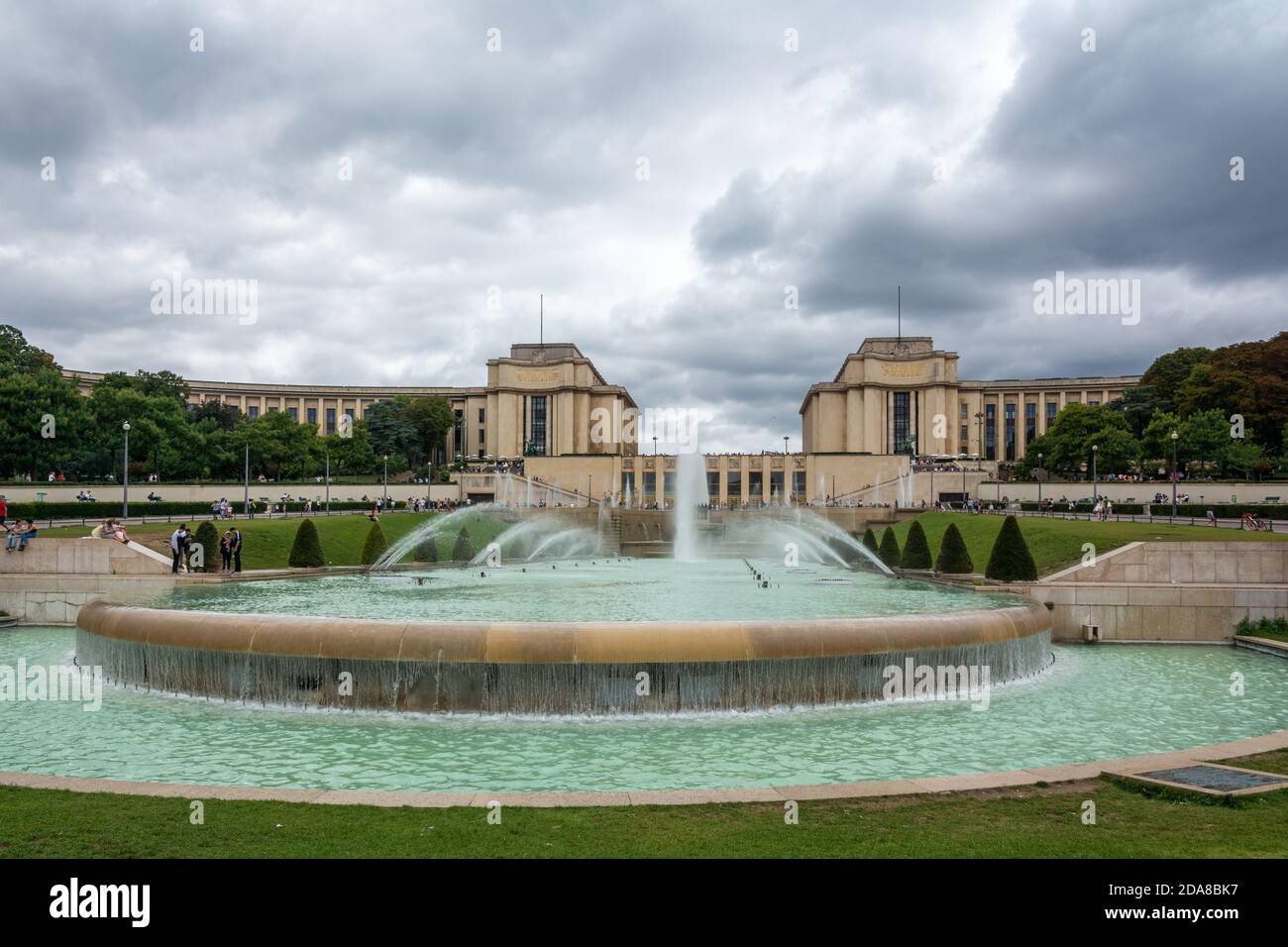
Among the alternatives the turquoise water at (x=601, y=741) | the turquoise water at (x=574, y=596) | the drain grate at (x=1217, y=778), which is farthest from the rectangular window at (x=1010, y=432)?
the drain grate at (x=1217, y=778)

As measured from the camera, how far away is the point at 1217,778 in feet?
27.6

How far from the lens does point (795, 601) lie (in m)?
21.8

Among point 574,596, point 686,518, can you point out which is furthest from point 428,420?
point 574,596

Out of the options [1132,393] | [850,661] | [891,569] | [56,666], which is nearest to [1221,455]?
[1132,393]

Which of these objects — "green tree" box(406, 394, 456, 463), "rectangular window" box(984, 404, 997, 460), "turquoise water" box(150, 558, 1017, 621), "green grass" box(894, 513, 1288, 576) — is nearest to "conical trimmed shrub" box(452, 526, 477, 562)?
"turquoise water" box(150, 558, 1017, 621)

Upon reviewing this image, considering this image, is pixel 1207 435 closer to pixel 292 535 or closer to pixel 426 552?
pixel 426 552

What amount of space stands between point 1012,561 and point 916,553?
9.10 meters

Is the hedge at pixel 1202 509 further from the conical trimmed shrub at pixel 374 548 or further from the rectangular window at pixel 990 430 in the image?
the rectangular window at pixel 990 430

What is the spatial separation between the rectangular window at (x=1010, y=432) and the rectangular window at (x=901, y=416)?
66.4ft

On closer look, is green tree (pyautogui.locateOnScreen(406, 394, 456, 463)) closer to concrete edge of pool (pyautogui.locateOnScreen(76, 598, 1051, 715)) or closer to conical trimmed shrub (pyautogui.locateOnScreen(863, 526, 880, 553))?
conical trimmed shrub (pyautogui.locateOnScreen(863, 526, 880, 553))

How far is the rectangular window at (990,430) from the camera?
439 feet
